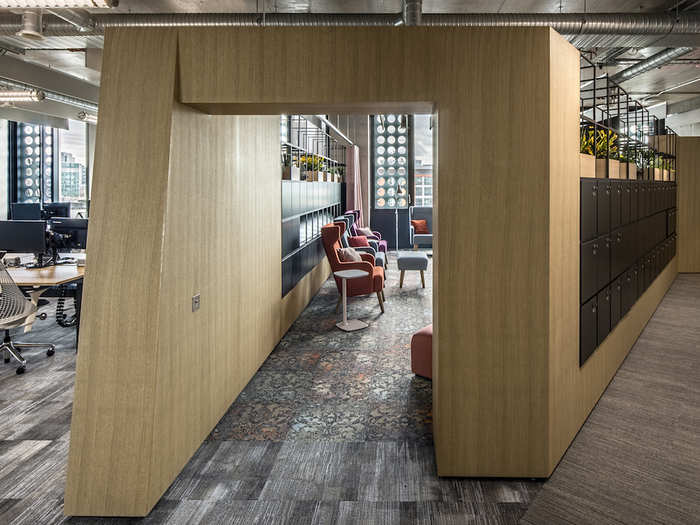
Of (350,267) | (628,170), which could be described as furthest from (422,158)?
(628,170)

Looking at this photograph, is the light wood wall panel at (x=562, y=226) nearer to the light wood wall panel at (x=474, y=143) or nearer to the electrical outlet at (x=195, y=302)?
the light wood wall panel at (x=474, y=143)

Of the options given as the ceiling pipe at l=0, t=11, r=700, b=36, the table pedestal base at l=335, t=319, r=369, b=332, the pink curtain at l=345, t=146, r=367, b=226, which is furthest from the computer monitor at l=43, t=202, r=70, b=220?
the pink curtain at l=345, t=146, r=367, b=226

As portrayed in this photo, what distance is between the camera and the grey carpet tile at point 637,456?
9.16 feet

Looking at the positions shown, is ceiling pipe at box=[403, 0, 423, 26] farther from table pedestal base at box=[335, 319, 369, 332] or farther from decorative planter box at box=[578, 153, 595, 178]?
table pedestal base at box=[335, 319, 369, 332]

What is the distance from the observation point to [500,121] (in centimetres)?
295

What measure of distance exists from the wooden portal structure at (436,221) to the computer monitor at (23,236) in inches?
149

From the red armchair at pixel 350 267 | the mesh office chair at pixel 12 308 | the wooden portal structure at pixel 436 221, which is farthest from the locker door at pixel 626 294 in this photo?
the mesh office chair at pixel 12 308

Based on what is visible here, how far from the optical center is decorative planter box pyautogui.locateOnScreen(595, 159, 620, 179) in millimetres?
4330

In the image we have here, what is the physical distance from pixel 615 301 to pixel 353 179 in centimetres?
1003

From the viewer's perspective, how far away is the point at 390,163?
50.7ft

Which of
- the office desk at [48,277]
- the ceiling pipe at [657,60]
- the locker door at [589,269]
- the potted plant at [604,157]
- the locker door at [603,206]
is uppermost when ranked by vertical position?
the ceiling pipe at [657,60]

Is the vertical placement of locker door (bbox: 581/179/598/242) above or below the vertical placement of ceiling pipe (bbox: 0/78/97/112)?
below

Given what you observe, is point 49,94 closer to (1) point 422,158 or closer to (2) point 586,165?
(2) point 586,165

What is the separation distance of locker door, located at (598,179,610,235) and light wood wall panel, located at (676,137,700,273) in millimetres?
7664
